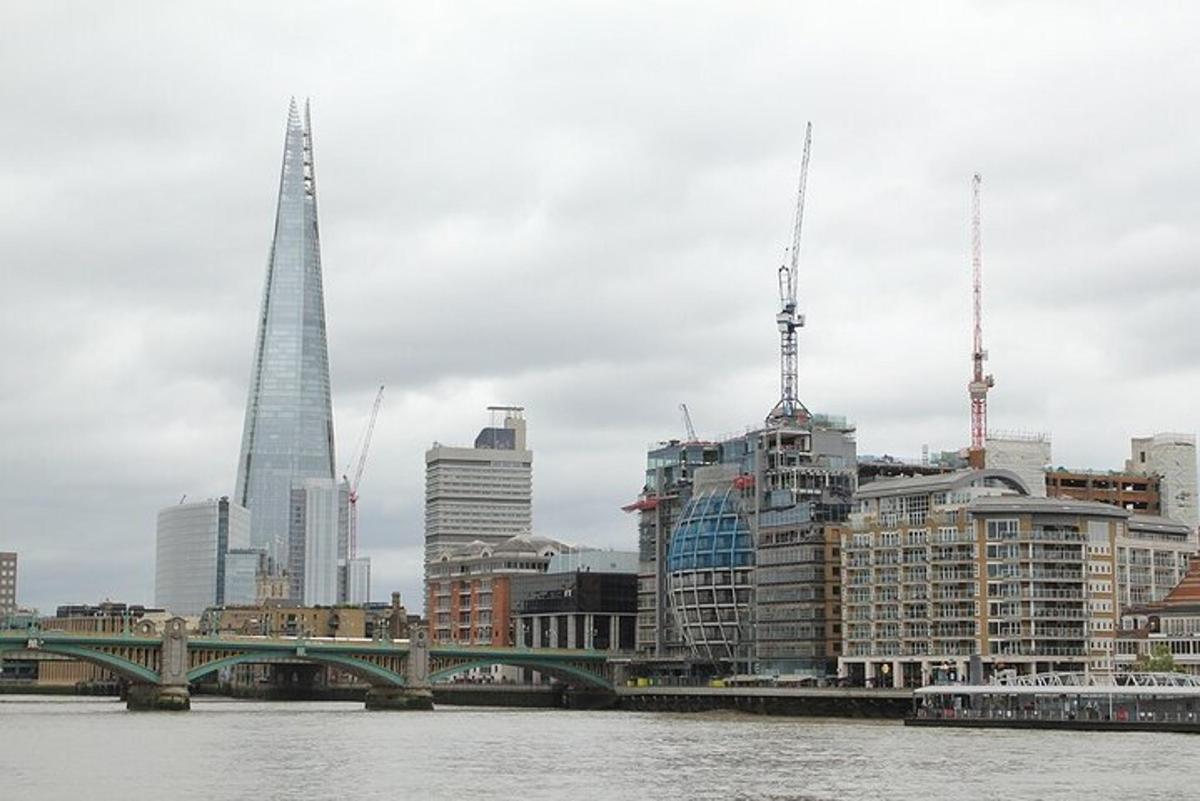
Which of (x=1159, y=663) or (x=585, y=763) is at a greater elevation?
(x=1159, y=663)

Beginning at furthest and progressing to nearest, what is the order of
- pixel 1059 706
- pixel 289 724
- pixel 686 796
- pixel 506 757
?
pixel 289 724 → pixel 1059 706 → pixel 506 757 → pixel 686 796

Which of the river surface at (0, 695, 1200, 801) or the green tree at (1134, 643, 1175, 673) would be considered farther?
the green tree at (1134, 643, 1175, 673)

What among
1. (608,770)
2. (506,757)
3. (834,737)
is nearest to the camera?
(608,770)

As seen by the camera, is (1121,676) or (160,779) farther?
(1121,676)

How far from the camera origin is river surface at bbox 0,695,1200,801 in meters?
106

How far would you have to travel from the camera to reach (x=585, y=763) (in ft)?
424

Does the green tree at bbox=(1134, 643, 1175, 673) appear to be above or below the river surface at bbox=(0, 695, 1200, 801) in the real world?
above

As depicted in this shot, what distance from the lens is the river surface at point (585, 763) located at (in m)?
106

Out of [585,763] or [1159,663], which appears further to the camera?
[1159,663]

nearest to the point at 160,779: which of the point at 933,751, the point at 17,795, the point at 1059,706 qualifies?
the point at 17,795

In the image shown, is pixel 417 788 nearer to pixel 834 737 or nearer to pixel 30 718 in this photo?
pixel 834 737

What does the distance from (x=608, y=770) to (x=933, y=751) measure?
24886mm

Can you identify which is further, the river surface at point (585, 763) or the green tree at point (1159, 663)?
the green tree at point (1159, 663)

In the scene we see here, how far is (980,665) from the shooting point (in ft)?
647
